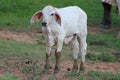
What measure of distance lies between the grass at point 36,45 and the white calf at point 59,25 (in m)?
0.46

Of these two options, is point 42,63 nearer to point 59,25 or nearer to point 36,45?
point 59,25

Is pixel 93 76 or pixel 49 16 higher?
pixel 49 16

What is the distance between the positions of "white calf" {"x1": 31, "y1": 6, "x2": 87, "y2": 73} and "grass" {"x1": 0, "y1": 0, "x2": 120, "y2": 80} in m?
0.46

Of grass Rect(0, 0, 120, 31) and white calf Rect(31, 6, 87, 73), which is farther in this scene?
grass Rect(0, 0, 120, 31)

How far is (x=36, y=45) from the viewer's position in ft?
38.1

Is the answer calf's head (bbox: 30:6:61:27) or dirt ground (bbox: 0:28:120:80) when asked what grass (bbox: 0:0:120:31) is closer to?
dirt ground (bbox: 0:28:120:80)

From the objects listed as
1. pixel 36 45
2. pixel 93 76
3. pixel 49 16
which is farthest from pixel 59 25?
pixel 36 45

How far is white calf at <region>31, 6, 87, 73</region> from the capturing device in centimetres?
788

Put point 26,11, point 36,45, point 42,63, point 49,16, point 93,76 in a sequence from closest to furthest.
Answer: point 49,16 < point 93,76 < point 42,63 < point 36,45 < point 26,11

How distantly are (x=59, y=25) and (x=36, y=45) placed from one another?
147 inches

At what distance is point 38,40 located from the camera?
40.2 feet

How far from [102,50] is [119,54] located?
1.64ft

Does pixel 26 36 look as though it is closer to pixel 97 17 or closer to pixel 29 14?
pixel 29 14

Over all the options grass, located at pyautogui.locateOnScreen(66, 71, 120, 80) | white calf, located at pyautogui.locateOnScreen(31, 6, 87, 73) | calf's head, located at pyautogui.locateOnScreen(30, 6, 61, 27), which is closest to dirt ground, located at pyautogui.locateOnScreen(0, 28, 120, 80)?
grass, located at pyautogui.locateOnScreen(66, 71, 120, 80)
